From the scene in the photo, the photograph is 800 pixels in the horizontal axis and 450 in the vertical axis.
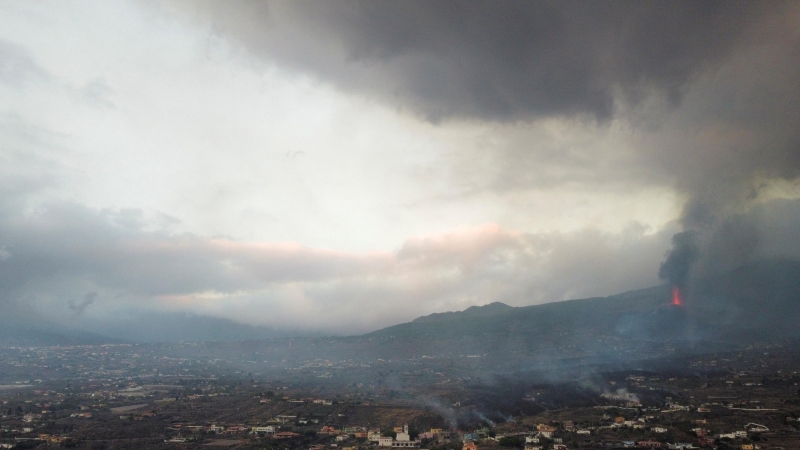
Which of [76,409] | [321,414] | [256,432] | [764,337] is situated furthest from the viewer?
[764,337]

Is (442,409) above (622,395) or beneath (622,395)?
above

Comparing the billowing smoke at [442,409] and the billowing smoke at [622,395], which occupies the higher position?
the billowing smoke at [442,409]

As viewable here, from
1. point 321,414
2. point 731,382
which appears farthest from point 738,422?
point 321,414

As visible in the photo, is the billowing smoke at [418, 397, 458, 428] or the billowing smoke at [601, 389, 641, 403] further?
the billowing smoke at [601, 389, 641, 403]

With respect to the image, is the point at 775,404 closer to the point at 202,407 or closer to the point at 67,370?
the point at 202,407

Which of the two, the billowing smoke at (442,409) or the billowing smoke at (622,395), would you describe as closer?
the billowing smoke at (442,409)

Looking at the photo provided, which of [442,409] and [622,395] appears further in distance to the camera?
[622,395]

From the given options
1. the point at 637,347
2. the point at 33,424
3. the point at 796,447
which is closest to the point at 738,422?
the point at 796,447

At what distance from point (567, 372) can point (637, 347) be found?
61177 millimetres

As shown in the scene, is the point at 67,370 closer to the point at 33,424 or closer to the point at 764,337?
the point at 33,424

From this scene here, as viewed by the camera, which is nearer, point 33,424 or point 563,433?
point 563,433

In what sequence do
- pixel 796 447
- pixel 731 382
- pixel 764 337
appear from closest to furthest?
pixel 796 447, pixel 731 382, pixel 764 337

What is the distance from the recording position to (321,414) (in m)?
101

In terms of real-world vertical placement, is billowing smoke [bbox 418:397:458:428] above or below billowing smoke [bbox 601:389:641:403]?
above
